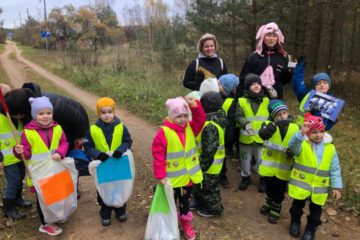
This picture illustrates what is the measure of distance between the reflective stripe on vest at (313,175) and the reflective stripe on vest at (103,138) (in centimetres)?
205

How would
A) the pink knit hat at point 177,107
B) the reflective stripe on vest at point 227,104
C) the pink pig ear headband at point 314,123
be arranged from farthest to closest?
the reflective stripe on vest at point 227,104 → the pink knit hat at point 177,107 → the pink pig ear headband at point 314,123

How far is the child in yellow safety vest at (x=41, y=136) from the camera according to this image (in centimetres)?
360

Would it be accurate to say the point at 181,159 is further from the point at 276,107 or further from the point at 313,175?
the point at 313,175

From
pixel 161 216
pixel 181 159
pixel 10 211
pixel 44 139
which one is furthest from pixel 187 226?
pixel 10 211

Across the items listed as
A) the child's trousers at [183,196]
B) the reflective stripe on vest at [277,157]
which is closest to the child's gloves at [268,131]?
the reflective stripe on vest at [277,157]

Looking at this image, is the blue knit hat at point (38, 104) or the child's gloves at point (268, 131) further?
the child's gloves at point (268, 131)

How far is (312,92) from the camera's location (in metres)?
4.46

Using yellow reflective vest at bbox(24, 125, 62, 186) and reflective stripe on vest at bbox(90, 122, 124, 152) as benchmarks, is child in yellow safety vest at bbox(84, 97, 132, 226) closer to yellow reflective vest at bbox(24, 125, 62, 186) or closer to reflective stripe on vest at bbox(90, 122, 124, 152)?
reflective stripe on vest at bbox(90, 122, 124, 152)

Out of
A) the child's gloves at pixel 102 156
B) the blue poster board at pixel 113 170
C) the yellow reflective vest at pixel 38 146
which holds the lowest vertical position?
the blue poster board at pixel 113 170

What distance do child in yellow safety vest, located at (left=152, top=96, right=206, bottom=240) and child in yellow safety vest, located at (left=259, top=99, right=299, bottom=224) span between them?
0.85 metres

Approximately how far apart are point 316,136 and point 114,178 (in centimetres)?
227

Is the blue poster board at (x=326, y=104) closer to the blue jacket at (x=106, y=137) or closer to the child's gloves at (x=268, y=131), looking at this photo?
the child's gloves at (x=268, y=131)

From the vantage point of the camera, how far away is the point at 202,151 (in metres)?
3.97

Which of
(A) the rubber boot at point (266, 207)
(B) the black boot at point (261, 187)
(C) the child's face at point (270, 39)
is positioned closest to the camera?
(A) the rubber boot at point (266, 207)
